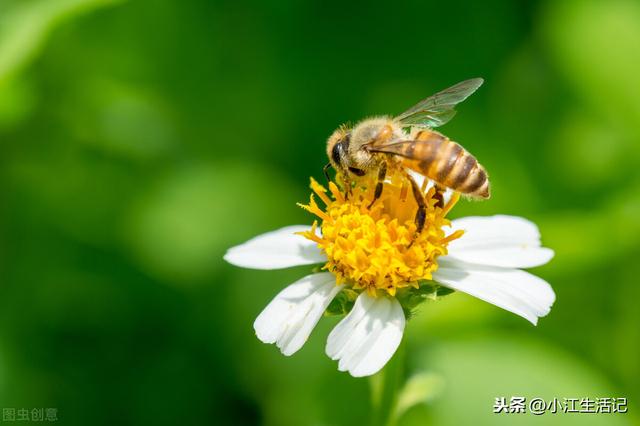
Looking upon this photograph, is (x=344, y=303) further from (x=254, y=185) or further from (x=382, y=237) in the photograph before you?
(x=254, y=185)

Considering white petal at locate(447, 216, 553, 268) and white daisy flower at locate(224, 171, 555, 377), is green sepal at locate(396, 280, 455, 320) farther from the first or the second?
white petal at locate(447, 216, 553, 268)

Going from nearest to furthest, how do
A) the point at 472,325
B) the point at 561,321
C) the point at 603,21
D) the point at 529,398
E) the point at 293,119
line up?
the point at 529,398, the point at 472,325, the point at 561,321, the point at 603,21, the point at 293,119

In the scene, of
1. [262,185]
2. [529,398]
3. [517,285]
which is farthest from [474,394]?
[262,185]

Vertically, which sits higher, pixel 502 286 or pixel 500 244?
pixel 500 244

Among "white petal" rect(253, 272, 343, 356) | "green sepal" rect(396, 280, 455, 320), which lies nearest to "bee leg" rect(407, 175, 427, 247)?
"green sepal" rect(396, 280, 455, 320)

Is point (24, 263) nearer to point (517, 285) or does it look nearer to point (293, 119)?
point (293, 119)

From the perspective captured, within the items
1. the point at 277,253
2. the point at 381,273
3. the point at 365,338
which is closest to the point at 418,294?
the point at 381,273
